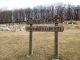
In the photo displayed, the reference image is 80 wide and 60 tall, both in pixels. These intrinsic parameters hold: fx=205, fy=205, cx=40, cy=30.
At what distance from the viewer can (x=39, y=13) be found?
64.4m

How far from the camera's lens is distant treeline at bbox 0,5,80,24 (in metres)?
60.3

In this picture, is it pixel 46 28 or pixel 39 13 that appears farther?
pixel 39 13

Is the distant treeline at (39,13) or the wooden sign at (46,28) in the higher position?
the distant treeline at (39,13)

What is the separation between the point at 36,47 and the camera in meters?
12.1

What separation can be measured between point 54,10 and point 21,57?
5240 cm

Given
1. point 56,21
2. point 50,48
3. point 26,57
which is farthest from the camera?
point 50,48

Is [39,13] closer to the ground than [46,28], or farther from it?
farther from it

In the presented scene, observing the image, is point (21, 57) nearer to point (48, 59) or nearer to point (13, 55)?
point (13, 55)

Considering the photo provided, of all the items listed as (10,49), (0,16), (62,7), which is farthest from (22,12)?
(10,49)

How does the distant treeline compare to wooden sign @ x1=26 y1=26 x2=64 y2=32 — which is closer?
wooden sign @ x1=26 y1=26 x2=64 y2=32

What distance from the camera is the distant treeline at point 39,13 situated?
60338 mm

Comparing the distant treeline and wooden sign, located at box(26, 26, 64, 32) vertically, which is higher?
the distant treeline

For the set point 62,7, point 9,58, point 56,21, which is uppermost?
point 62,7

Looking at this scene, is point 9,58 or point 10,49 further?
point 10,49
